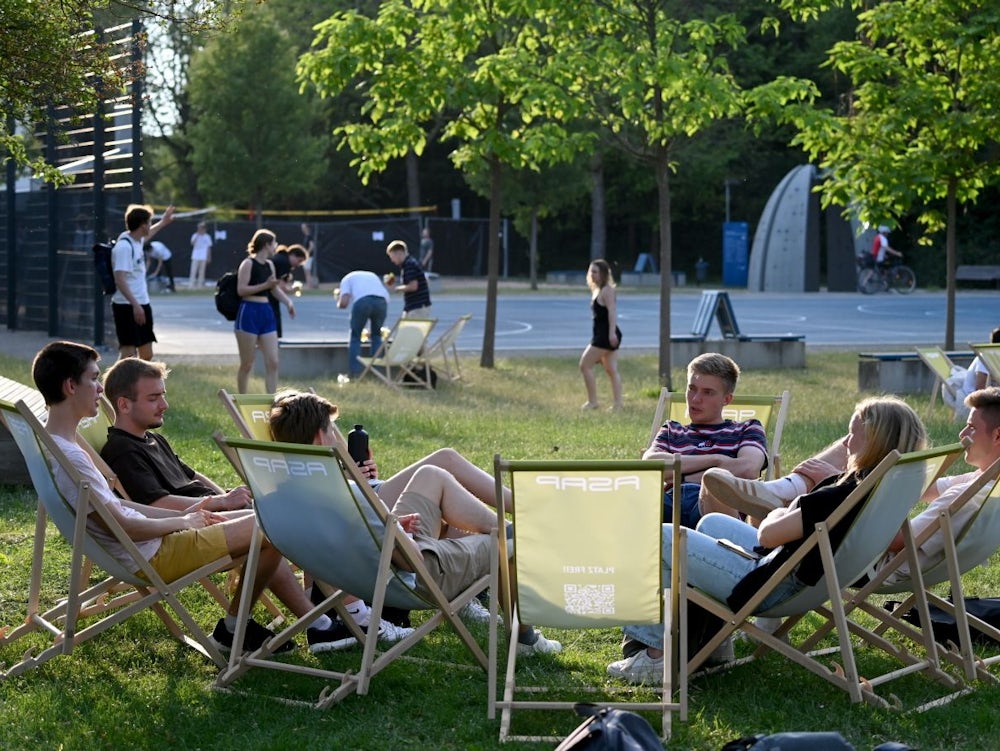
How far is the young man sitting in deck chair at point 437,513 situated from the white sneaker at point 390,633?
1.24 feet

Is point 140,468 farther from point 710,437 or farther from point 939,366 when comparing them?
point 939,366

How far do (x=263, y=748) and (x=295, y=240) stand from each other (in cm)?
3527

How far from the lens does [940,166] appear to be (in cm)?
1449

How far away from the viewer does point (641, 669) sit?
4.78m

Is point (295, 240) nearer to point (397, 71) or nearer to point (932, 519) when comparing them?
point (397, 71)

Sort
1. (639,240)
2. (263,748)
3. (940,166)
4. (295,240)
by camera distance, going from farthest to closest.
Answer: (639,240)
(295,240)
(940,166)
(263,748)

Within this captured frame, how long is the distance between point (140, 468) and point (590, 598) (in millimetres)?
1933

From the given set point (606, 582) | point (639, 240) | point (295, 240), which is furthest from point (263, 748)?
point (639, 240)

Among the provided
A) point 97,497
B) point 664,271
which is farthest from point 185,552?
point 664,271

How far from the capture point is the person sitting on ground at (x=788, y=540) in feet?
14.7

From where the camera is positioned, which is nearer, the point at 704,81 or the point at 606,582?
the point at 606,582

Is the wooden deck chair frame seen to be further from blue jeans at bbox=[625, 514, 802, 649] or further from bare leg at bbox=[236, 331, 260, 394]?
bare leg at bbox=[236, 331, 260, 394]

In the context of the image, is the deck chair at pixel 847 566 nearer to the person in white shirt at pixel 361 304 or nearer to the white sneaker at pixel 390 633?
the white sneaker at pixel 390 633

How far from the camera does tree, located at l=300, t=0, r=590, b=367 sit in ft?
48.4
